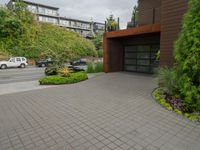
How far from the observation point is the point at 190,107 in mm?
4629

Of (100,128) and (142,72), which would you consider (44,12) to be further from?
(100,128)

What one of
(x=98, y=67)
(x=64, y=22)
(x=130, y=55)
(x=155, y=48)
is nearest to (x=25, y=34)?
(x=98, y=67)

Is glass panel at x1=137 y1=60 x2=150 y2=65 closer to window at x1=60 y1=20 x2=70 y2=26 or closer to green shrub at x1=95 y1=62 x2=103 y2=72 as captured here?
green shrub at x1=95 y1=62 x2=103 y2=72

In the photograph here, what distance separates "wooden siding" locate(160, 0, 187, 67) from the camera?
670 cm

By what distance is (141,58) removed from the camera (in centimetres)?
1288

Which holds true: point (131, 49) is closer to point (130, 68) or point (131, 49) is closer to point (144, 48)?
point (144, 48)

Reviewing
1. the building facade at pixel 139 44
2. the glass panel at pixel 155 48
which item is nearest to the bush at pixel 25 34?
the building facade at pixel 139 44

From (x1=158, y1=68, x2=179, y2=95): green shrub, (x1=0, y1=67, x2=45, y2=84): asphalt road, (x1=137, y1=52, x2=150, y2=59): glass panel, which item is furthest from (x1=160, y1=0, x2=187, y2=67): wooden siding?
(x1=0, y1=67, x2=45, y2=84): asphalt road

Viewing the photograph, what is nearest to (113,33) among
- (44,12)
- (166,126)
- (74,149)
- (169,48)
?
(169,48)

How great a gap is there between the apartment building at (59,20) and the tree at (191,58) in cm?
4207

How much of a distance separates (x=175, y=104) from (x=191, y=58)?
1.59m

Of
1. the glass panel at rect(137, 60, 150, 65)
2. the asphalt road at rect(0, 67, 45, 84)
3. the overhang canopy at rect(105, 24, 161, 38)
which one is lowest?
the asphalt road at rect(0, 67, 45, 84)

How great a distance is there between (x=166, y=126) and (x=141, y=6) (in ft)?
38.6

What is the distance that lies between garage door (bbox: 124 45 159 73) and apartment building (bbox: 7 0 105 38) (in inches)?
1373
